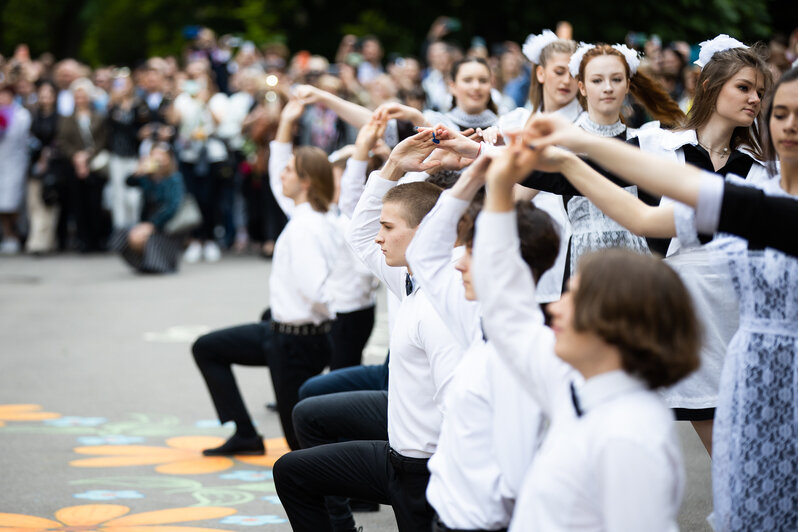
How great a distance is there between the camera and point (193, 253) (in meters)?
14.5

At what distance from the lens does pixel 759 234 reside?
2.70m

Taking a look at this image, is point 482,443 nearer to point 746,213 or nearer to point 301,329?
point 746,213

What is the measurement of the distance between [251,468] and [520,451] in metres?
3.40

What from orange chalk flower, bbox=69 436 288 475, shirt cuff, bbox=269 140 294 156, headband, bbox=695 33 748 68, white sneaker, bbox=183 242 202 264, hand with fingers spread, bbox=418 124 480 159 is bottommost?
white sneaker, bbox=183 242 202 264

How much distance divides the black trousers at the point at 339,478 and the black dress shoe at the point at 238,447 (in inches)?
85.7

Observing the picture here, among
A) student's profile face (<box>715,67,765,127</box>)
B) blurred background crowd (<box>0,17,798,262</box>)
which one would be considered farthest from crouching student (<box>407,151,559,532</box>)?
blurred background crowd (<box>0,17,798,262</box>)

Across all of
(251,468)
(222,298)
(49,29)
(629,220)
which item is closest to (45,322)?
(222,298)

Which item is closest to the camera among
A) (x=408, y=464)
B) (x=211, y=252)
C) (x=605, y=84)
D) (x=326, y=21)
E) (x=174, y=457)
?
(x=408, y=464)

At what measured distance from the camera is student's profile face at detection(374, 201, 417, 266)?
154 inches

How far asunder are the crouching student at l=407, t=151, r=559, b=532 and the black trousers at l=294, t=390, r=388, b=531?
1358mm

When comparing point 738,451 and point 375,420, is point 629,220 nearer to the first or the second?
point 738,451

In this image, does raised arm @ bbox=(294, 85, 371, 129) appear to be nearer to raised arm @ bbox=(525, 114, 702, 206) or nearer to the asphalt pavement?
the asphalt pavement

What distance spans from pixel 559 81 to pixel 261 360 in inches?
89.2

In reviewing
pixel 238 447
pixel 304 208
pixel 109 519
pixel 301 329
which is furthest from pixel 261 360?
pixel 109 519
